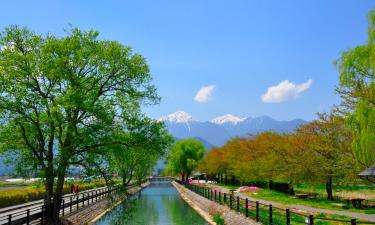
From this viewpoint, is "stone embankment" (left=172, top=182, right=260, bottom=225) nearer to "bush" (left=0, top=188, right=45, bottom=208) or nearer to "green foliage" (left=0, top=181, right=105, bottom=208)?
"green foliage" (left=0, top=181, right=105, bottom=208)

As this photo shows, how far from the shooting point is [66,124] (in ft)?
81.7

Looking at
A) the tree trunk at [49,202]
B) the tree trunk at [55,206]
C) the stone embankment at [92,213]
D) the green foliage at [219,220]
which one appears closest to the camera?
the tree trunk at [49,202]

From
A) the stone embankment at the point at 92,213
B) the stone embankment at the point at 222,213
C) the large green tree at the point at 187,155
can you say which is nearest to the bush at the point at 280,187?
the stone embankment at the point at 222,213

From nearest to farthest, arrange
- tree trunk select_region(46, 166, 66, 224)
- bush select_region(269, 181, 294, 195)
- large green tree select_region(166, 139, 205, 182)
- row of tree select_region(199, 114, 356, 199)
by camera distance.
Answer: tree trunk select_region(46, 166, 66, 224) → row of tree select_region(199, 114, 356, 199) → bush select_region(269, 181, 294, 195) → large green tree select_region(166, 139, 205, 182)

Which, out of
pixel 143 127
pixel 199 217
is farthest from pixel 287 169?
pixel 143 127

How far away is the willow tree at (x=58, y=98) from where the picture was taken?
2495 cm

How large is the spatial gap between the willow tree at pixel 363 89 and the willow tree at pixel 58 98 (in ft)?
47.1

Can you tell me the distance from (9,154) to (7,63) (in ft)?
19.8

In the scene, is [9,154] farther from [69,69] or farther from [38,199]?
[38,199]

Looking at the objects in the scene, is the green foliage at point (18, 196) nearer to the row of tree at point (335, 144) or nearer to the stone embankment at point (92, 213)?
the stone embankment at point (92, 213)

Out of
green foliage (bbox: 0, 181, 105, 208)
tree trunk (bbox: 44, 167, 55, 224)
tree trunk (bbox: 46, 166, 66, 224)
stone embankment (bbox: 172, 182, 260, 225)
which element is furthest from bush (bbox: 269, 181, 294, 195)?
tree trunk (bbox: 44, 167, 55, 224)

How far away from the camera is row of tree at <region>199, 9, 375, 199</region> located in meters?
22.8

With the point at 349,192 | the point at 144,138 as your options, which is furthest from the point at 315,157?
the point at 144,138

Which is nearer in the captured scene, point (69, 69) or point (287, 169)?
point (69, 69)
